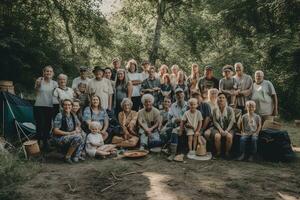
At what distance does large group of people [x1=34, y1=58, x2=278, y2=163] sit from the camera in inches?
309

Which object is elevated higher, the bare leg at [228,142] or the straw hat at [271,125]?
the straw hat at [271,125]

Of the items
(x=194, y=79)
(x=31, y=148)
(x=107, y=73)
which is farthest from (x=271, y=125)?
(x=31, y=148)

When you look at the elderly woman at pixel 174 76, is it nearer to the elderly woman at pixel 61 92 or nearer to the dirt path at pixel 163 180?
the dirt path at pixel 163 180

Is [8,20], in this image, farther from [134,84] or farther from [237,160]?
[237,160]

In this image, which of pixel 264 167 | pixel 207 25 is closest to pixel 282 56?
pixel 207 25

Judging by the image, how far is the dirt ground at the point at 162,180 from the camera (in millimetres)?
5695

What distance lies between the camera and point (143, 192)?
5719mm

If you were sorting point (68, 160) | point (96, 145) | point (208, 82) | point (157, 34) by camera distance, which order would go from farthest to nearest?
point (157, 34) < point (208, 82) < point (96, 145) < point (68, 160)

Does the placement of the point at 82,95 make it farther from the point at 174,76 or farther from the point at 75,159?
the point at 174,76

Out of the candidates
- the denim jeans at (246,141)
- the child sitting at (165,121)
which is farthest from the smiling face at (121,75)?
the denim jeans at (246,141)

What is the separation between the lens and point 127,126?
8672 millimetres

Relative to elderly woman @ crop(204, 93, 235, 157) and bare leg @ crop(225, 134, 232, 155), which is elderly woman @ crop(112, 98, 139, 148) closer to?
elderly woman @ crop(204, 93, 235, 157)

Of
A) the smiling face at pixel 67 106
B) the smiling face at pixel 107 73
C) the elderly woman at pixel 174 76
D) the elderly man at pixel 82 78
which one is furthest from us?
the elderly woman at pixel 174 76

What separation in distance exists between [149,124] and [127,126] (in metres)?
0.51
